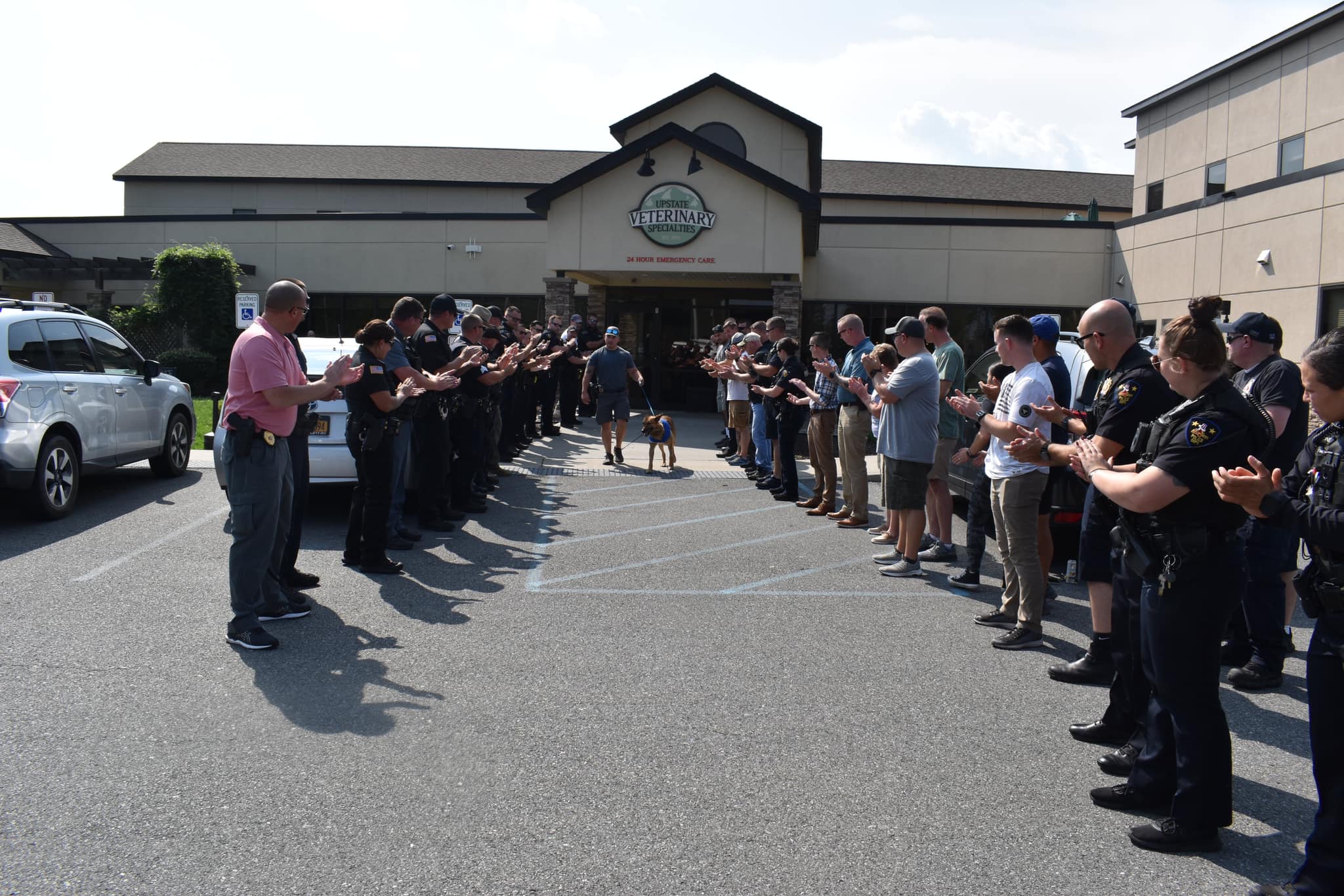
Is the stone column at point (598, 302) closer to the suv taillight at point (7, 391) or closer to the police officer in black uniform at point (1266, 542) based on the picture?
the suv taillight at point (7, 391)

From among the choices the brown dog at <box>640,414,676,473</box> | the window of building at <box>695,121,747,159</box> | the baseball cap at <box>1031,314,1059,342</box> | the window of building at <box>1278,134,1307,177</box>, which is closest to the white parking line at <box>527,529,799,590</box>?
the baseball cap at <box>1031,314,1059,342</box>

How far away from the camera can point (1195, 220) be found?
20156 mm

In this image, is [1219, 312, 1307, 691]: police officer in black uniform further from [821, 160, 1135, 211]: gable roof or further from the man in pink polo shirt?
[821, 160, 1135, 211]: gable roof

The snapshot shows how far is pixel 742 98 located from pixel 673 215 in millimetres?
7605

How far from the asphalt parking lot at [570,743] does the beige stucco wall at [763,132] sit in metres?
19.8

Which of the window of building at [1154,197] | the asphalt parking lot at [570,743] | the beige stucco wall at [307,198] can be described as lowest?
the asphalt parking lot at [570,743]

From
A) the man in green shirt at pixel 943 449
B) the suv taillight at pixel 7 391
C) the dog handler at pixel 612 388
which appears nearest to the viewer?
the man in green shirt at pixel 943 449

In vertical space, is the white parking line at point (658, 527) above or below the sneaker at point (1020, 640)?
above

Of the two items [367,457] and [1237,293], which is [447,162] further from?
[367,457]

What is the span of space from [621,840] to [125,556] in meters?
5.99

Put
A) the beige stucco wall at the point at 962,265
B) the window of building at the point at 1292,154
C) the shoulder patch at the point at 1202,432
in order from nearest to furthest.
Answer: the shoulder patch at the point at 1202,432 → the window of building at the point at 1292,154 → the beige stucco wall at the point at 962,265

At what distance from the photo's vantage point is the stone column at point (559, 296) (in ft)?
68.7

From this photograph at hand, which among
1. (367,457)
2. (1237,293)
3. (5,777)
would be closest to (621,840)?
(5,777)

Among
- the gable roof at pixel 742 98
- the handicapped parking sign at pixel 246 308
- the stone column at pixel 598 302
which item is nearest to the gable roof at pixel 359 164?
the gable roof at pixel 742 98
